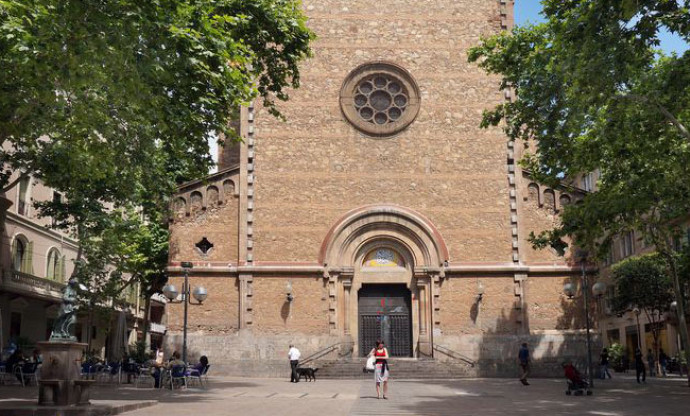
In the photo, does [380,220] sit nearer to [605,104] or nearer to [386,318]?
[386,318]

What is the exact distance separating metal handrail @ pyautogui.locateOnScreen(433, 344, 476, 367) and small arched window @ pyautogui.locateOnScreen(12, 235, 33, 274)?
19.6 meters

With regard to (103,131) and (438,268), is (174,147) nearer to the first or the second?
(103,131)

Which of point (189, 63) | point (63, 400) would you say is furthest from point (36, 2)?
point (63, 400)

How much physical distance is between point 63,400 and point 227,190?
15.7 meters

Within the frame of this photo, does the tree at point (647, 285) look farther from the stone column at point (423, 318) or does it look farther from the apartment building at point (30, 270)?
the apartment building at point (30, 270)

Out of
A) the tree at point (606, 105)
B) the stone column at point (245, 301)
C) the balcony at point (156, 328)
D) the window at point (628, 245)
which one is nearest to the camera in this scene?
the tree at point (606, 105)

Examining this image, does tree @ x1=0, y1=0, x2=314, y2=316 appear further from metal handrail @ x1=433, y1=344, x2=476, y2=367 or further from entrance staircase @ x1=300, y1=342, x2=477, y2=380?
metal handrail @ x1=433, y1=344, x2=476, y2=367

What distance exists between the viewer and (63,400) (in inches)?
523

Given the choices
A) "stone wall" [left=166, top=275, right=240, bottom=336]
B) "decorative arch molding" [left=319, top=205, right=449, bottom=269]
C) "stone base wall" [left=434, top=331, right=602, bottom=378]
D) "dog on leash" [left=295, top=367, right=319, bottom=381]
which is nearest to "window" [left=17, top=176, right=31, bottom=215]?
"stone wall" [left=166, top=275, right=240, bottom=336]

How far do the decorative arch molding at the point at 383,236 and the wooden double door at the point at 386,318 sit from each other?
4.79 feet

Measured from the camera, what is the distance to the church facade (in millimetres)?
27344

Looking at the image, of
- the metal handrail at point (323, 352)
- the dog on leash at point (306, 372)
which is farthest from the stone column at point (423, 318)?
the dog on leash at point (306, 372)

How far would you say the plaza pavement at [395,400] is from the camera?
45.9ft

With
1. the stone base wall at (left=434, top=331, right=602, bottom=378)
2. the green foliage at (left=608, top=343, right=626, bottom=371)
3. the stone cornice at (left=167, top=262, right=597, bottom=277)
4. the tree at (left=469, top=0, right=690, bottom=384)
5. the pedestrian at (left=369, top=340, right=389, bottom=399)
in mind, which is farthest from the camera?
the green foliage at (left=608, top=343, right=626, bottom=371)
